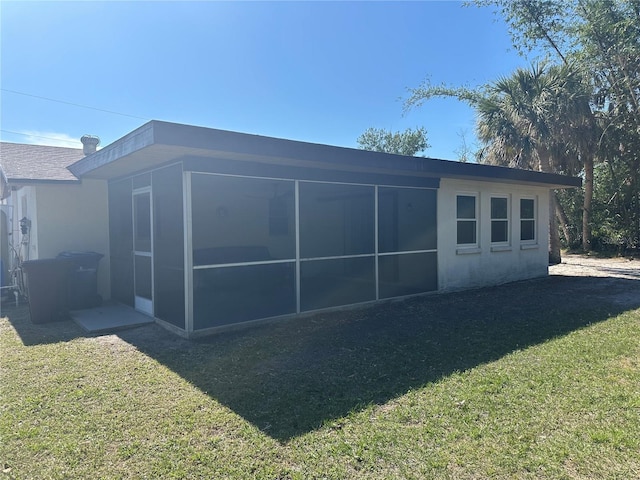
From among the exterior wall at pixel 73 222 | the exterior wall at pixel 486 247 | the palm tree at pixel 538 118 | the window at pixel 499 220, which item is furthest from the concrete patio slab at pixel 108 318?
the palm tree at pixel 538 118

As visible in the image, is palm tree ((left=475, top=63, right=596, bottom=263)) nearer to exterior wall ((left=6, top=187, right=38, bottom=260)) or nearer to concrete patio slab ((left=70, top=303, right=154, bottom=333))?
concrete patio slab ((left=70, top=303, right=154, bottom=333))

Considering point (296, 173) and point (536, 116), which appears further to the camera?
point (536, 116)

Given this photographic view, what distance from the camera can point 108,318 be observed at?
6.57 metres

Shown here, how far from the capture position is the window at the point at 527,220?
10.5m

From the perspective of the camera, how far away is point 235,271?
584 cm

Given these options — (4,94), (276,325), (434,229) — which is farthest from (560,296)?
(4,94)

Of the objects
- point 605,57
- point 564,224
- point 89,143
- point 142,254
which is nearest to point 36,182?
point 142,254

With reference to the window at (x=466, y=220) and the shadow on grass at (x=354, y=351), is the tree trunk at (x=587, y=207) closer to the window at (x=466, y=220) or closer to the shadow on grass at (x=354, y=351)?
the window at (x=466, y=220)

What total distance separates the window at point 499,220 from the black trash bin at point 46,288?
8.99 metres

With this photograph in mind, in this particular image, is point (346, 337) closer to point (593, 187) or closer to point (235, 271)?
point (235, 271)

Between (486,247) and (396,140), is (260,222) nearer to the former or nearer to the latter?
(486,247)

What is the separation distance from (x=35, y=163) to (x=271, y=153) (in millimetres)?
6378

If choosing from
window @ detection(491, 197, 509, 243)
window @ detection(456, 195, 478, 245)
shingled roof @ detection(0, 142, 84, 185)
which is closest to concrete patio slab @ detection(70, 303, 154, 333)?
shingled roof @ detection(0, 142, 84, 185)

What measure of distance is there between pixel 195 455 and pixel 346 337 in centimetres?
303
